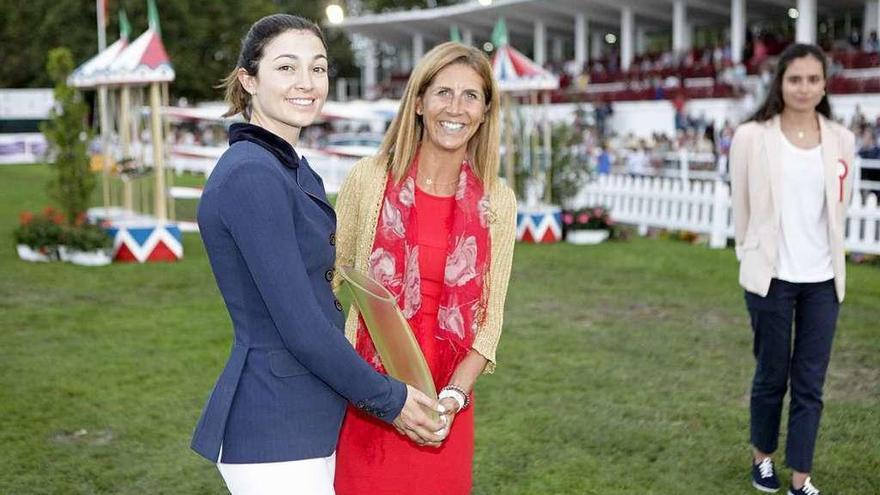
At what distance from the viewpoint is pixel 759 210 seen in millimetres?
4539

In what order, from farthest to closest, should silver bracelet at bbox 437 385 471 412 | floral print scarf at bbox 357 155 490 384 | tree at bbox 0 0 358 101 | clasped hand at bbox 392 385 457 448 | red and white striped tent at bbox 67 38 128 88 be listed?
1. tree at bbox 0 0 358 101
2. red and white striped tent at bbox 67 38 128 88
3. floral print scarf at bbox 357 155 490 384
4. silver bracelet at bbox 437 385 471 412
5. clasped hand at bbox 392 385 457 448

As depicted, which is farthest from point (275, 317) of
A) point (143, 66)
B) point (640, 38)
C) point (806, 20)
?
point (640, 38)

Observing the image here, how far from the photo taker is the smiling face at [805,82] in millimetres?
4457

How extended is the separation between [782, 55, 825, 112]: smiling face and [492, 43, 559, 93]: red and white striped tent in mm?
10857

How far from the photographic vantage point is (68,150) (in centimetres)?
1375

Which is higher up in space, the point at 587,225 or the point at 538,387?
the point at 587,225

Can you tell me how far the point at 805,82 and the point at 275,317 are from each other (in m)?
3.16

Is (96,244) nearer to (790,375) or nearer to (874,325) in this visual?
(874,325)

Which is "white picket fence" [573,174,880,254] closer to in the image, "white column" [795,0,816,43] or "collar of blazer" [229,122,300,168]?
"collar of blazer" [229,122,300,168]

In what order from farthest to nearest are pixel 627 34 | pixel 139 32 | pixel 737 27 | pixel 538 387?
pixel 139 32 → pixel 627 34 → pixel 737 27 → pixel 538 387

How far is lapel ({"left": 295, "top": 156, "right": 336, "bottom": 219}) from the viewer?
7.45 ft

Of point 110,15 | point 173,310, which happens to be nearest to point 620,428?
point 173,310

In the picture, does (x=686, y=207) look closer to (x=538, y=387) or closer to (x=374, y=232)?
(x=538, y=387)

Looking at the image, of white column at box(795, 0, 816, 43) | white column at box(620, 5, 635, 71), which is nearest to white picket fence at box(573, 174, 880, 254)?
white column at box(795, 0, 816, 43)
